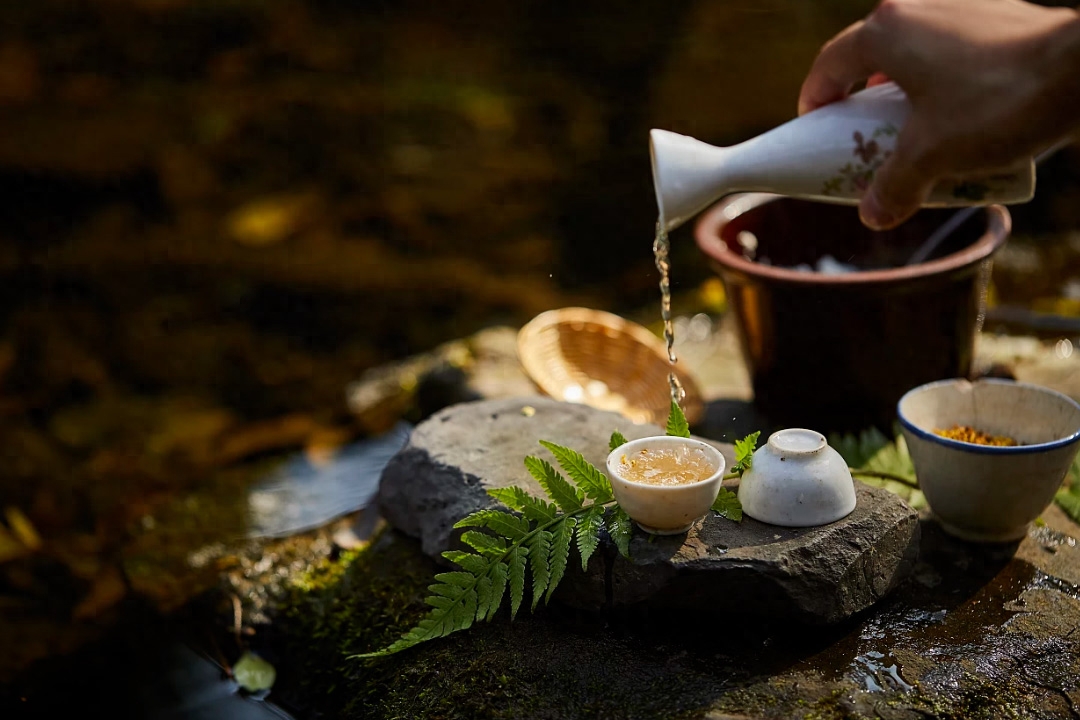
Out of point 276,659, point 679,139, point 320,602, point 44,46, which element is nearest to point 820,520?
point 679,139

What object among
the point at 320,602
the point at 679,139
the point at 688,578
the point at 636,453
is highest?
the point at 679,139

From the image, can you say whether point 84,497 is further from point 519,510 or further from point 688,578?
point 688,578

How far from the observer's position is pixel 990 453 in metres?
2.86

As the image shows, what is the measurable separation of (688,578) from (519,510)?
539 mm

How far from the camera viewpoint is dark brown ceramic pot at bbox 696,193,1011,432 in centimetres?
390

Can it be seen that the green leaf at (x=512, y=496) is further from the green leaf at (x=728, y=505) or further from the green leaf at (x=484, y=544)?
the green leaf at (x=728, y=505)

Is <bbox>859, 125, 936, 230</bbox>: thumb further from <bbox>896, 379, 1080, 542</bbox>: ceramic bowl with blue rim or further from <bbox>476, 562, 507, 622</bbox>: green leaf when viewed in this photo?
<bbox>476, 562, 507, 622</bbox>: green leaf

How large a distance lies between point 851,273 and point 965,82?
5.61 ft

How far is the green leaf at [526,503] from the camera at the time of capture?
2.69m

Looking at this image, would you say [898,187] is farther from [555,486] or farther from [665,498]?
[555,486]

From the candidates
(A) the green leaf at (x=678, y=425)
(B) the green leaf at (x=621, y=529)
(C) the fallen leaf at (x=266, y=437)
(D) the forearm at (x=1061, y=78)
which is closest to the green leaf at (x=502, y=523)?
(B) the green leaf at (x=621, y=529)

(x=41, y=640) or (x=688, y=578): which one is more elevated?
(x=688, y=578)

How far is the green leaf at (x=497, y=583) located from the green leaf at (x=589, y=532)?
0.23 meters

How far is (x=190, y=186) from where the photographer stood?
8.52 metres
